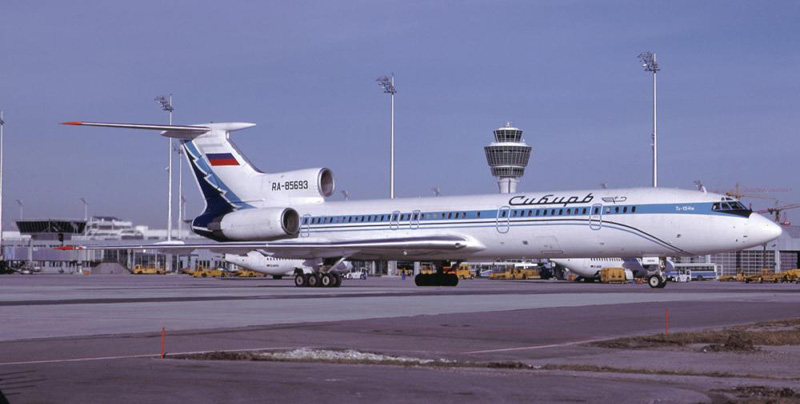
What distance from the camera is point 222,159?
49938 millimetres

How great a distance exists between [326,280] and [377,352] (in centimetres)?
3198

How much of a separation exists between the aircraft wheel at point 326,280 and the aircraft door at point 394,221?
3729 mm

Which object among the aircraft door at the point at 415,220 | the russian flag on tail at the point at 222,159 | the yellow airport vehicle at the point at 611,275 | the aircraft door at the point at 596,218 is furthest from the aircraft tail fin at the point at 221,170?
the yellow airport vehicle at the point at 611,275

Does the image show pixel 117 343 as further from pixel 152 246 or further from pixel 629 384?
pixel 152 246

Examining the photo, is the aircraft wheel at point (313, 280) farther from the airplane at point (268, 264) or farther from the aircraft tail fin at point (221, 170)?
the airplane at point (268, 264)

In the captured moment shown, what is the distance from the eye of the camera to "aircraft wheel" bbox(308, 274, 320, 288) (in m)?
46.2

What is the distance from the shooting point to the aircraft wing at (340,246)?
44.0 meters

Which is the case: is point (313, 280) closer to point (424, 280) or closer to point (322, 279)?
point (322, 279)

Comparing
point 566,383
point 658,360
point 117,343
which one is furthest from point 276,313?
point 566,383

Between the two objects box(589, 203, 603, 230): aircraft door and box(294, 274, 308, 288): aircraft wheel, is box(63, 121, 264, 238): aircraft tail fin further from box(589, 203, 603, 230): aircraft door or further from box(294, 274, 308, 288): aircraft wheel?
box(589, 203, 603, 230): aircraft door

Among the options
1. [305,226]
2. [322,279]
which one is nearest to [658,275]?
[322,279]

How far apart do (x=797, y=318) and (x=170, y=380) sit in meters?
16.2

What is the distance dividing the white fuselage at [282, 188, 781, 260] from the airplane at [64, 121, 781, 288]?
1.7 inches

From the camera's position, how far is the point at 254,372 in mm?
11664
